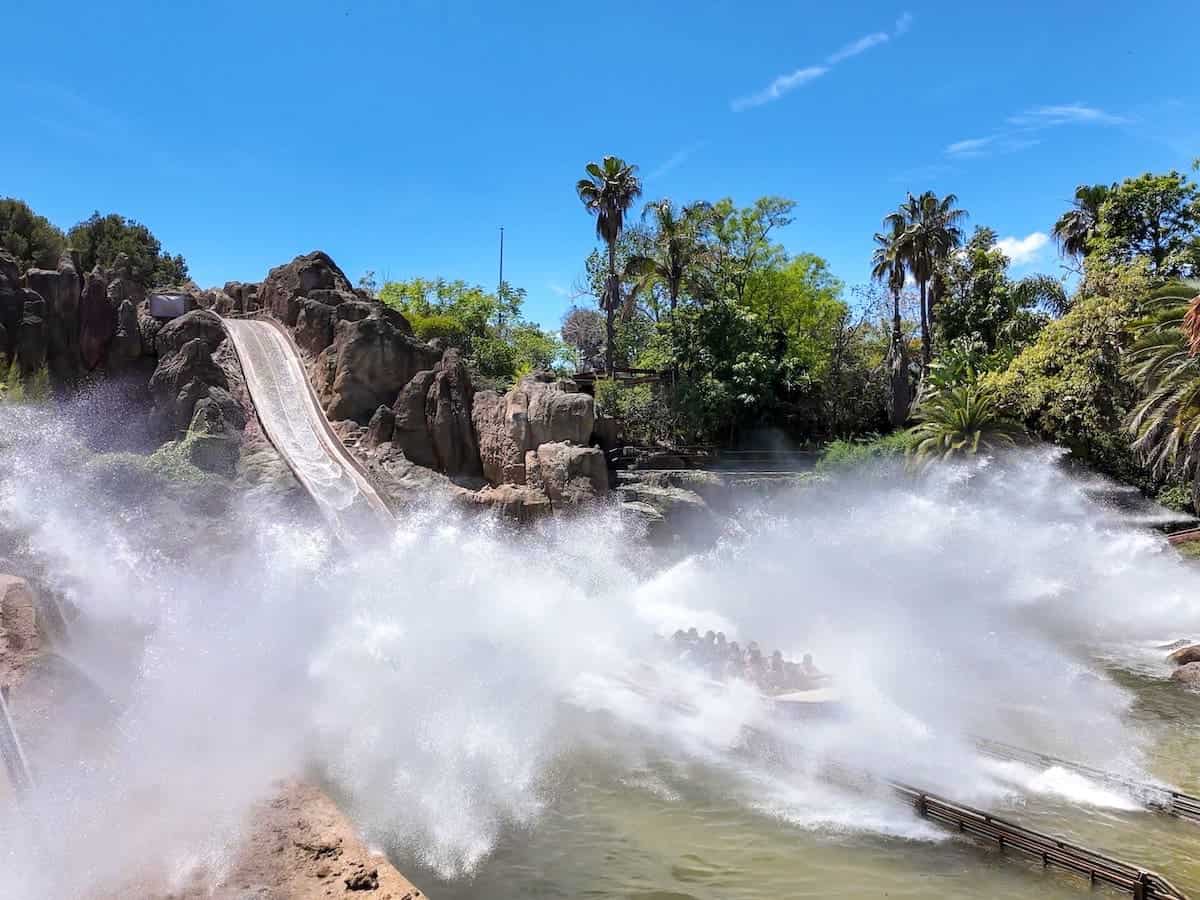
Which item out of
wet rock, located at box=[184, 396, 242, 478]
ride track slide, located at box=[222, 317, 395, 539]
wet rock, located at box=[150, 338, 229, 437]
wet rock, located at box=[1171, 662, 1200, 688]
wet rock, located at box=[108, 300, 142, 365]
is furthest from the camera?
wet rock, located at box=[108, 300, 142, 365]

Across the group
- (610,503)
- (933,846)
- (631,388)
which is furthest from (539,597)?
(631,388)

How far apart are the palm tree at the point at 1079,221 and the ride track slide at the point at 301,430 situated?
32.4 m

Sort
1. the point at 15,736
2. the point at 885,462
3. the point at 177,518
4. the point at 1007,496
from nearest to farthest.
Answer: the point at 15,736 → the point at 177,518 → the point at 1007,496 → the point at 885,462

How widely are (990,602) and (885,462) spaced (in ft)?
24.1

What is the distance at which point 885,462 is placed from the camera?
Answer: 93.5 ft

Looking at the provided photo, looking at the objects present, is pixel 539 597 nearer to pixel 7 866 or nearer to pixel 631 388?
pixel 7 866

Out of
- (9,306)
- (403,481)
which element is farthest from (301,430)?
(9,306)

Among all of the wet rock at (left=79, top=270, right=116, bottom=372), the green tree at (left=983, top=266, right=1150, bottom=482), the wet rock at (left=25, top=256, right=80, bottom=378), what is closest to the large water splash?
the green tree at (left=983, top=266, right=1150, bottom=482)

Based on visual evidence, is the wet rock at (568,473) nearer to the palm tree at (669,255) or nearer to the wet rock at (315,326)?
the wet rock at (315,326)

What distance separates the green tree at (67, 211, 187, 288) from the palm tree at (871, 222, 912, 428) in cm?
3860

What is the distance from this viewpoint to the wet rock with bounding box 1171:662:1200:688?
1523cm

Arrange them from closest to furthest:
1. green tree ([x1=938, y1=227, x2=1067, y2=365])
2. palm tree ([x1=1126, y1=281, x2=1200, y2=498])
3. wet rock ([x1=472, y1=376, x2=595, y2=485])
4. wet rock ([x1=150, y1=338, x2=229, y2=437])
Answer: palm tree ([x1=1126, y1=281, x2=1200, y2=498]) < wet rock ([x1=150, y1=338, x2=229, y2=437]) < wet rock ([x1=472, y1=376, x2=595, y2=485]) < green tree ([x1=938, y1=227, x2=1067, y2=365])

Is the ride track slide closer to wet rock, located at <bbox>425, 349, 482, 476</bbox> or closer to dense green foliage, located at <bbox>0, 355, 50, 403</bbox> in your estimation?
wet rock, located at <bbox>425, 349, 482, 476</bbox>

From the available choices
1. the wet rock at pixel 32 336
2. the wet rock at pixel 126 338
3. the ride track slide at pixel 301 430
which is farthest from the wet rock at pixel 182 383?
the wet rock at pixel 32 336
